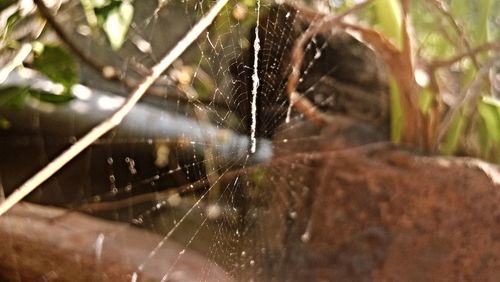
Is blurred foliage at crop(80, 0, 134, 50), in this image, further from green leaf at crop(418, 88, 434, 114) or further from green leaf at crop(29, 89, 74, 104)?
green leaf at crop(418, 88, 434, 114)

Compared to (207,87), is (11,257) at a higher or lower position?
lower

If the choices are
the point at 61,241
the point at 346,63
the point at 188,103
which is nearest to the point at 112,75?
the point at 188,103

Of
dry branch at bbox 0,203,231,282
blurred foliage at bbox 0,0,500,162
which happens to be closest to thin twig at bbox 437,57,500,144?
blurred foliage at bbox 0,0,500,162

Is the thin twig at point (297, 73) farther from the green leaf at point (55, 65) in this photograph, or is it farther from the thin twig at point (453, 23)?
the green leaf at point (55, 65)

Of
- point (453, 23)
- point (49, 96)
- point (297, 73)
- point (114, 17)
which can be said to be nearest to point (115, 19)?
point (114, 17)

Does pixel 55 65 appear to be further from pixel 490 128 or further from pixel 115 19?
pixel 490 128

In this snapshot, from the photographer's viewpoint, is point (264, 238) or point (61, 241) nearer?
point (61, 241)

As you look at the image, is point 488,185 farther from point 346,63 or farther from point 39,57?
point 39,57
